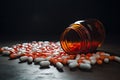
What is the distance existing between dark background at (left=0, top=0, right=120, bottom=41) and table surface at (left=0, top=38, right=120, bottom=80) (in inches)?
70.1

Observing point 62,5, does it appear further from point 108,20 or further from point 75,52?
point 75,52

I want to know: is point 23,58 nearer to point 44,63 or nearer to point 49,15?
point 44,63

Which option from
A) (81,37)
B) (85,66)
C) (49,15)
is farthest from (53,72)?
(49,15)

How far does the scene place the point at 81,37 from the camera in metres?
1.89

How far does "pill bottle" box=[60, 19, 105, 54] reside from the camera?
1.91 metres

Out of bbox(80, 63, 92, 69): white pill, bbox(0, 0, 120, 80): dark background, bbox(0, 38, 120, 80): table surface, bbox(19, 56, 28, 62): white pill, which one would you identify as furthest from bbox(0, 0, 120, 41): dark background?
bbox(80, 63, 92, 69): white pill

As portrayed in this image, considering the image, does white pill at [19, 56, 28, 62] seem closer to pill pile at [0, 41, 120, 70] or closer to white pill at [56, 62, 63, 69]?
pill pile at [0, 41, 120, 70]

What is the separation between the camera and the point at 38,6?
352 cm

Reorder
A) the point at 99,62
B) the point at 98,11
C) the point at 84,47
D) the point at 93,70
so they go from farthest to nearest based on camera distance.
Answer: the point at 98,11 < the point at 84,47 < the point at 99,62 < the point at 93,70

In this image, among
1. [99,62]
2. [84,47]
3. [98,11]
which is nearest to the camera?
[99,62]

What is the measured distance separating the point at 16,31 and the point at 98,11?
130 centimetres

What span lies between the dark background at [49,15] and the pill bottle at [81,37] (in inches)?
51.5

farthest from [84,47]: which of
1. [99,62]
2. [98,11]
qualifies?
[98,11]

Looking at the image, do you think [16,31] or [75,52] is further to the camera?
[16,31]
